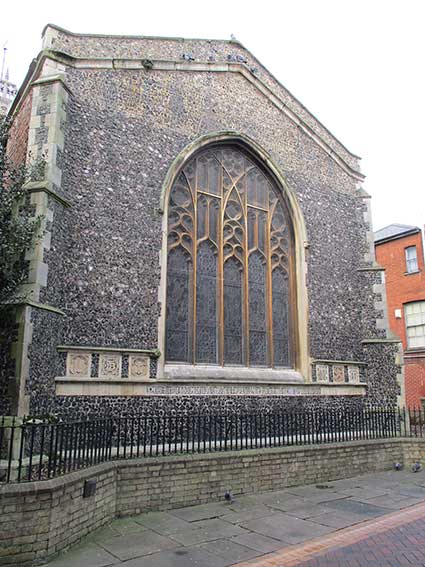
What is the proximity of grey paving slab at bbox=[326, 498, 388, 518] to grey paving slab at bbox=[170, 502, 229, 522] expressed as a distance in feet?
6.50

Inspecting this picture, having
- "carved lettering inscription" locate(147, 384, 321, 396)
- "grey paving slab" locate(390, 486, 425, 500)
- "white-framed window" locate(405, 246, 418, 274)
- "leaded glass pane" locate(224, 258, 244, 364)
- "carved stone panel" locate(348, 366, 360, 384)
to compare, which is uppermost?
"white-framed window" locate(405, 246, 418, 274)

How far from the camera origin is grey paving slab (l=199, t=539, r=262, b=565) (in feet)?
20.3

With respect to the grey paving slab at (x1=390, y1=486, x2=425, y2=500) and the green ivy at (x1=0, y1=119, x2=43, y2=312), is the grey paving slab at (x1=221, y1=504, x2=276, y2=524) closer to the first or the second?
the grey paving slab at (x1=390, y1=486, x2=425, y2=500)

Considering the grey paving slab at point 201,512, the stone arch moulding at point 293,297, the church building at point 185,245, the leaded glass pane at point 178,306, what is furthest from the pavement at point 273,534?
the leaded glass pane at point 178,306

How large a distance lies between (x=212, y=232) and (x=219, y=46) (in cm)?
A: 570

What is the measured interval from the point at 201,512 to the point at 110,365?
3.54 meters

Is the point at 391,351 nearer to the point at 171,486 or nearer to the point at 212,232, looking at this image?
the point at 212,232

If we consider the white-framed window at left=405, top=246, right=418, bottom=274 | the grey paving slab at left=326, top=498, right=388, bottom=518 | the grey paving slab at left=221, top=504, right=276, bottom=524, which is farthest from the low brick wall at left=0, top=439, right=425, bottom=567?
the white-framed window at left=405, top=246, right=418, bottom=274

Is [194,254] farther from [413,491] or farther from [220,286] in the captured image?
[413,491]

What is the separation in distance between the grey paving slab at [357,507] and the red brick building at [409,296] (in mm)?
14790

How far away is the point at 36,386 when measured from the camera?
28.7ft

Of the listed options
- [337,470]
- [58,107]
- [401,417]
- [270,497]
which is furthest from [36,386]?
[401,417]

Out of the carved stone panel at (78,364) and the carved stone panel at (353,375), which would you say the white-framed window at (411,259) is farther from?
the carved stone panel at (78,364)

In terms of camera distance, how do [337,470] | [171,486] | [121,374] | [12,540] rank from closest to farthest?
[12,540], [171,486], [121,374], [337,470]
